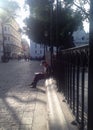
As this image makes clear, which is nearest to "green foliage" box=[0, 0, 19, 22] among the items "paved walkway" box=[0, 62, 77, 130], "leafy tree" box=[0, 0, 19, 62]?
Result: "leafy tree" box=[0, 0, 19, 62]

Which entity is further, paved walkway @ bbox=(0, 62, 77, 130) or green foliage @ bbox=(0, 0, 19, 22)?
green foliage @ bbox=(0, 0, 19, 22)

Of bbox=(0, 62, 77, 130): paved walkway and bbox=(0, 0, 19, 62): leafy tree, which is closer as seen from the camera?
bbox=(0, 62, 77, 130): paved walkway

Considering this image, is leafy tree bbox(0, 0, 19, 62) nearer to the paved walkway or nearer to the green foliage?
the green foliage

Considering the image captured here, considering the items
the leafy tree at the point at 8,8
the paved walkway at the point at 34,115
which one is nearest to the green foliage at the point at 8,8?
the leafy tree at the point at 8,8

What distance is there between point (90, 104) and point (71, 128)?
5.52 ft

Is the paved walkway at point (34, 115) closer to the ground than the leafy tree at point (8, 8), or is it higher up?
closer to the ground

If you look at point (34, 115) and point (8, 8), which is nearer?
point (34, 115)

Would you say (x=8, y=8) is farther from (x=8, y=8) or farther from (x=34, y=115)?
(x=34, y=115)

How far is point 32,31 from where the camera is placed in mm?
58656

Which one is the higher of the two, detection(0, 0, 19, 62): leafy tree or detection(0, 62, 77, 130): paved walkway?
detection(0, 0, 19, 62): leafy tree

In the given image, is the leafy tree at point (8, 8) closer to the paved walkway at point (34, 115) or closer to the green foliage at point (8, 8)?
the green foliage at point (8, 8)

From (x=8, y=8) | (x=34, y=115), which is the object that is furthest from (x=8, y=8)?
(x=34, y=115)

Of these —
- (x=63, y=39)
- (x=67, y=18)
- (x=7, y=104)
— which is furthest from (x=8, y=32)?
(x=7, y=104)

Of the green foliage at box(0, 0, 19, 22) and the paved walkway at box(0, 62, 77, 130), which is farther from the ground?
the green foliage at box(0, 0, 19, 22)
